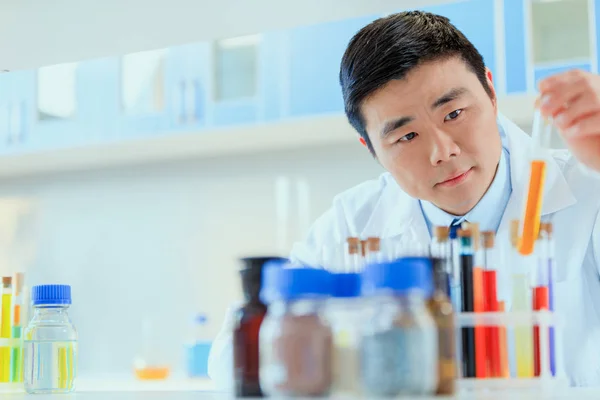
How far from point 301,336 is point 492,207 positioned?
0.96 meters

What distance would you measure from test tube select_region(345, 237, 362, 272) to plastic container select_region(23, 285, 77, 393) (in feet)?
1.48

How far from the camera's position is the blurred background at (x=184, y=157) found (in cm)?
298

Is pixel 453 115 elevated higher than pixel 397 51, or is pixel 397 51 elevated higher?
pixel 397 51

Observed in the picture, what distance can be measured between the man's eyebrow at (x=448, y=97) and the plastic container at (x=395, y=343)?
0.81 m

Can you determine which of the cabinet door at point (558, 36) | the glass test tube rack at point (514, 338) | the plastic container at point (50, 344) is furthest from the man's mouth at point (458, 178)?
the cabinet door at point (558, 36)

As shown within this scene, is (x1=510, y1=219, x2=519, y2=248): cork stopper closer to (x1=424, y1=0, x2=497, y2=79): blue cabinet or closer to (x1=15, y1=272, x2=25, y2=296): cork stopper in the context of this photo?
(x1=15, y1=272, x2=25, y2=296): cork stopper

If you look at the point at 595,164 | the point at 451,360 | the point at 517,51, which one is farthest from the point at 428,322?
the point at 517,51

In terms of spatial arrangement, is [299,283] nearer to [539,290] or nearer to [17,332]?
[539,290]

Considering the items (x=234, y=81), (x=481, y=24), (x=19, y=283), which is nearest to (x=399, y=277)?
(x=19, y=283)

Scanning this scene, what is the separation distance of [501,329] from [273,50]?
257 cm

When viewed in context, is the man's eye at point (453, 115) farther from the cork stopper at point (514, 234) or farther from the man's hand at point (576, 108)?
the cork stopper at point (514, 234)

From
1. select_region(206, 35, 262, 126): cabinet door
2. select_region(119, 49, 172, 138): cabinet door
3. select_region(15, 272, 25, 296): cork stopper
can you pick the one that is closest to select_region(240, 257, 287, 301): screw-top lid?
select_region(15, 272, 25, 296): cork stopper

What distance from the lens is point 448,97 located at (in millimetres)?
1474

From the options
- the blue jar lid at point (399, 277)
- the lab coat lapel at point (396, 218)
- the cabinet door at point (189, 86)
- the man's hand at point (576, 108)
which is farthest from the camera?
the cabinet door at point (189, 86)
